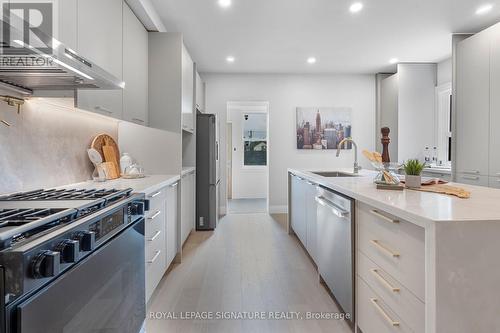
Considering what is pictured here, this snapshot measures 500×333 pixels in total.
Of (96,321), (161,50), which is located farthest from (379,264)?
(161,50)

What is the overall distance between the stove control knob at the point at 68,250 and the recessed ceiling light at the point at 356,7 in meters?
3.27

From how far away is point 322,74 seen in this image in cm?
565

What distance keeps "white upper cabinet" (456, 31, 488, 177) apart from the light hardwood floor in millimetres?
2313

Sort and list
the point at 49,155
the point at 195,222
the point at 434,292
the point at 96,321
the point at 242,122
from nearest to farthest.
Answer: the point at 434,292 < the point at 96,321 < the point at 49,155 < the point at 195,222 < the point at 242,122

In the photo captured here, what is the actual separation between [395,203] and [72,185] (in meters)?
2.05

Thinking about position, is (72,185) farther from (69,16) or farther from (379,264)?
(379,264)

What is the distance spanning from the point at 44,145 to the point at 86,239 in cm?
118

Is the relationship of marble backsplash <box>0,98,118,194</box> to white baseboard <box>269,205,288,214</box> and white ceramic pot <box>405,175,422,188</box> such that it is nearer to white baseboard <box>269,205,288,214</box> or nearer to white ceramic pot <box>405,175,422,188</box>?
white ceramic pot <box>405,175,422,188</box>

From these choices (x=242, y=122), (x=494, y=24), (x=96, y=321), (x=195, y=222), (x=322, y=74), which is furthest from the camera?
(x=242, y=122)

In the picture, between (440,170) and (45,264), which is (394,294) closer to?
(45,264)

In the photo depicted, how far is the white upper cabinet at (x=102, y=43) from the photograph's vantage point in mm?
1752

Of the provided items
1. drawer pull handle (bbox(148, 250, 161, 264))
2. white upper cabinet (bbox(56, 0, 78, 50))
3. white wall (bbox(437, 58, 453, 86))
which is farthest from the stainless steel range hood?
white wall (bbox(437, 58, 453, 86))

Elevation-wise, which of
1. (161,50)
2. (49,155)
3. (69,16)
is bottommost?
(49,155)

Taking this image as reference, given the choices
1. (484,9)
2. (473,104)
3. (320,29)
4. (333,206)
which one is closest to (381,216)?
(333,206)
